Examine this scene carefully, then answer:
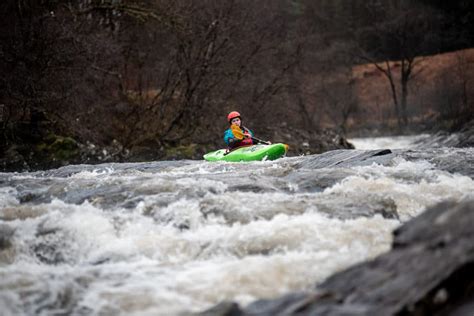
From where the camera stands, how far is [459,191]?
573 cm

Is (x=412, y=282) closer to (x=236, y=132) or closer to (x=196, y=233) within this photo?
(x=196, y=233)

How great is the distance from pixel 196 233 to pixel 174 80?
13537 millimetres

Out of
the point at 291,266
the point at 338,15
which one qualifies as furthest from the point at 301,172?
the point at 338,15

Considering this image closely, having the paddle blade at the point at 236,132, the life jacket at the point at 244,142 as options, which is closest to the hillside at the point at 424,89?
the life jacket at the point at 244,142

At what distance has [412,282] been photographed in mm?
2826

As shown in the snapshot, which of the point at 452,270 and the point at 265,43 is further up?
the point at 265,43

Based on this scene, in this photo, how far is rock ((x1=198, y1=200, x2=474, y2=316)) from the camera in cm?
273

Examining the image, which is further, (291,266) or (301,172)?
(301,172)

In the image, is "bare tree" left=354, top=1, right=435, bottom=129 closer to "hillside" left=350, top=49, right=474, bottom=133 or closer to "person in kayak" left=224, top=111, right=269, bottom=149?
"hillside" left=350, top=49, right=474, bottom=133

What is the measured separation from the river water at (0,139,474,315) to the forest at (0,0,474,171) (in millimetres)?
6746

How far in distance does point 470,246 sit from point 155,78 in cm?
1582

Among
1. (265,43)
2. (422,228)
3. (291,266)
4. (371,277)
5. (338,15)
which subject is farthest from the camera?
(338,15)

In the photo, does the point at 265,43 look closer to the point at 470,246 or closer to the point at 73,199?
the point at 73,199

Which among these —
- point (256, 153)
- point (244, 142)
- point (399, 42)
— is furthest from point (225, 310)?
point (399, 42)
